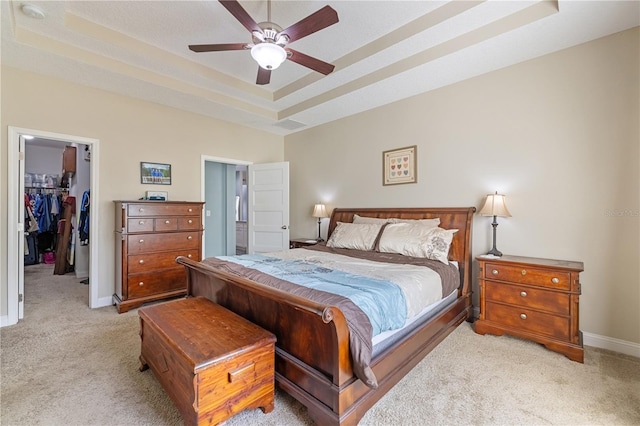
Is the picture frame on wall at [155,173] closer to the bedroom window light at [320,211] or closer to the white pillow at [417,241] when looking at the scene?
the bedroom window light at [320,211]

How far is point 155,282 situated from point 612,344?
4796 mm

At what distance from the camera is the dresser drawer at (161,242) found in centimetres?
345

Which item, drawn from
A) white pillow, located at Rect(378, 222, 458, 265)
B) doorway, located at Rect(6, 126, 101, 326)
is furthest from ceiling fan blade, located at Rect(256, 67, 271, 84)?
doorway, located at Rect(6, 126, 101, 326)

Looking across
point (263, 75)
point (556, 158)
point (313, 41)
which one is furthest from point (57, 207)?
point (556, 158)

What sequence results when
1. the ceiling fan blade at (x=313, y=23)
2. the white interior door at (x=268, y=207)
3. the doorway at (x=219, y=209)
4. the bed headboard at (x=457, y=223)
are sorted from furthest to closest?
the doorway at (x=219, y=209)
the white interior door at (x=268, y=207)
the bed headboard at (x=457, y=223)
the ceiling fan blade at (x=313, y=23)

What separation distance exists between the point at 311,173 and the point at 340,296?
3716 mm

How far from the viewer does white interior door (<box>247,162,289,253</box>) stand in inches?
193

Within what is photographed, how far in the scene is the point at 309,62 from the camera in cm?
250

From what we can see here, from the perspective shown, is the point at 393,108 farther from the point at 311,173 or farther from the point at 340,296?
the point at 340,296

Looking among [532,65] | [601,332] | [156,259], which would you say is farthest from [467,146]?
[156,259]

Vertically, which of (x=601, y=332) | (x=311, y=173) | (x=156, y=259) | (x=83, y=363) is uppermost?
(x=311, y=173)

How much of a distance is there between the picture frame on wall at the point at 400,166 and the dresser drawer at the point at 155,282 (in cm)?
313

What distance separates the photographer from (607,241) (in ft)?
8.29

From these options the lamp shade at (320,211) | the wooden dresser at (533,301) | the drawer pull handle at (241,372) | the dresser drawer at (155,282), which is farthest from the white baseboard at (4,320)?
the wooden dresser at (533,301)
